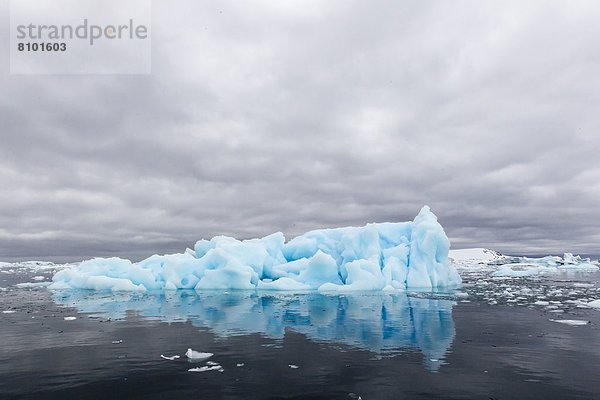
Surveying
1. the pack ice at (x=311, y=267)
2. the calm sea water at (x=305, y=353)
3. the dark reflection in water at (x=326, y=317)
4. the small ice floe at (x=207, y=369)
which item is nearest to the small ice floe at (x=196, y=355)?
the calm sea water at (x=305, y=353)

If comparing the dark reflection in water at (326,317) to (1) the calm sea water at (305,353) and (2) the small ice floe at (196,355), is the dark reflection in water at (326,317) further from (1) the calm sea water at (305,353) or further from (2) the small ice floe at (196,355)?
(2) the small ice floe at (196,355)

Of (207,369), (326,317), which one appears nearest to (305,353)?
(207,369)

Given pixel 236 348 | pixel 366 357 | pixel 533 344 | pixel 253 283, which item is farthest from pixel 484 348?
pixel 253 283

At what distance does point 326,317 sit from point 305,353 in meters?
7.21

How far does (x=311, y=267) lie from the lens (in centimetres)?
3516

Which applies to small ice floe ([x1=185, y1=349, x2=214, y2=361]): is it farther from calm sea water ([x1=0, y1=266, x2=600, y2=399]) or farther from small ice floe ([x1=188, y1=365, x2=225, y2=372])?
small ice floe ([x1=188, y1=365, x2=225, y2=372])

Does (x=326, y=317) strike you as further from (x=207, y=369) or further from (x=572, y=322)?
(x=572, y=322)

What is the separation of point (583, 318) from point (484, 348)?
859cm

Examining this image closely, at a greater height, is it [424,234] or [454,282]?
[424,234]

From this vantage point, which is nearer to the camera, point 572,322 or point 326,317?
point 572,322

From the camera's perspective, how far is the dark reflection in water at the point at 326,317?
14047 millimetres

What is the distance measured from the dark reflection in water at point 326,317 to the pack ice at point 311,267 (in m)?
5.59

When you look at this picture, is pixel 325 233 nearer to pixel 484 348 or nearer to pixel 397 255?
pixel 397 255

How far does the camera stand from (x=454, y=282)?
124 ft
